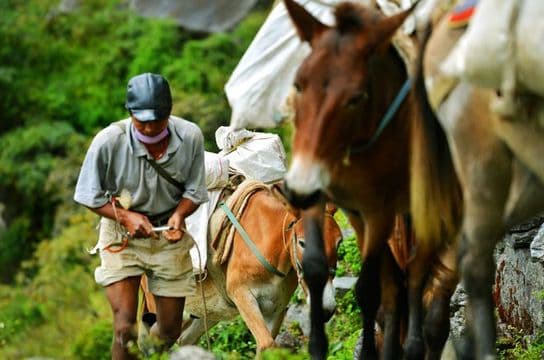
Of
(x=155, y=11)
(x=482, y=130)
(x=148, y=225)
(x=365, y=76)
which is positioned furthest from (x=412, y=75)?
(x=155, y=11)

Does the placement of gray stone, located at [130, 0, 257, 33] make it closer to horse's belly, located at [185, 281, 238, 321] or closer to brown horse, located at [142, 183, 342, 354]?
horse's belly, located at [185, 281, 238, 321]

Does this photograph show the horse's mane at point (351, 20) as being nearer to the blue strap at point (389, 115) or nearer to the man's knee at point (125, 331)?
the blue strap at point (389, 115)

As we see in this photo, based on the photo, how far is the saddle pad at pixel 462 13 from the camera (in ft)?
22.4

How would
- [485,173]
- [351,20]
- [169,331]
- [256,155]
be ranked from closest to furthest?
[485,173], [351,20], [169,331], [256,155]

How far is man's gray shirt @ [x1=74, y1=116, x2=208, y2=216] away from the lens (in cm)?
941

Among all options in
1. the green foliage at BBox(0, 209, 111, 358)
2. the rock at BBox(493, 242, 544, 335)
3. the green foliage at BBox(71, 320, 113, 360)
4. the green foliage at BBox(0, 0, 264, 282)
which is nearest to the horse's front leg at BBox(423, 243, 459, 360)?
the rock at BBox(493, 242, 544, 335)

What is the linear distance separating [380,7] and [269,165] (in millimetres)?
3909

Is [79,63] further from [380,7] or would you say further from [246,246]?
[380,7]

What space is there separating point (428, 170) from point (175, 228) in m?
2.53

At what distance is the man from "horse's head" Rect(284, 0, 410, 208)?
2.12m

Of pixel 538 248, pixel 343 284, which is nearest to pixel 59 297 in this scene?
pixel 343 284

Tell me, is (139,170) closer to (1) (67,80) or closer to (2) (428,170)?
(2) (428,170)

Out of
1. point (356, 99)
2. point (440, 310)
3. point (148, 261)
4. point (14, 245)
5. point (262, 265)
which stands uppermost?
point (356, 99)

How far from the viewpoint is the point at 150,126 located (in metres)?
9.38
